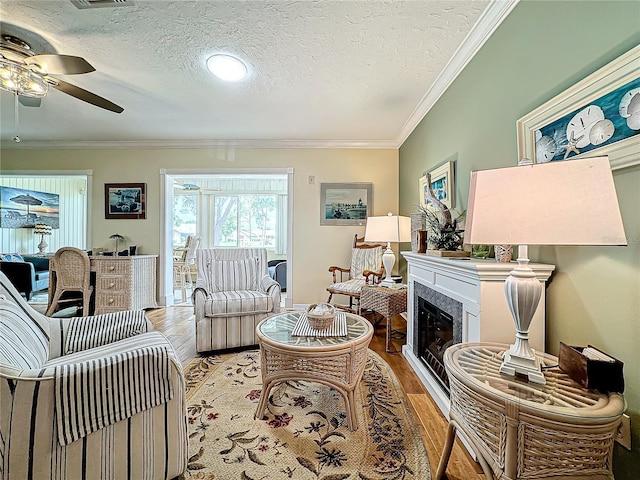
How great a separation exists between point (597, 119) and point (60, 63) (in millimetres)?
2929

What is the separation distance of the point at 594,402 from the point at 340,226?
3.43 metres

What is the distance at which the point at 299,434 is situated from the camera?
1.48 metres

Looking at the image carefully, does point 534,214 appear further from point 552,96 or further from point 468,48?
point 468,48

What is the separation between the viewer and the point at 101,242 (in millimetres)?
4242

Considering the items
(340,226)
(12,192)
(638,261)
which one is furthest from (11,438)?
(12,192)

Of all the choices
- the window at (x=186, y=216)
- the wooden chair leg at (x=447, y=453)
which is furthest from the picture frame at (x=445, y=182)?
the window at (x=186, y=216)

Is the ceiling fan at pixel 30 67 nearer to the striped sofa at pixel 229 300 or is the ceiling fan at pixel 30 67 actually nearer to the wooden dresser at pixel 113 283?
the striped sofa at pixel 229 300

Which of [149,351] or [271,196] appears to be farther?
[271,196]

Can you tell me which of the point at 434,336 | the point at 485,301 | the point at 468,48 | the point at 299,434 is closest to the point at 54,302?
the point at 299,434

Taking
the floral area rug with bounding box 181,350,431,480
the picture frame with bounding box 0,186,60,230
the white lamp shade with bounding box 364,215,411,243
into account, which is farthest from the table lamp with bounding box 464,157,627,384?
the picture frame with bounding box 0,186,60,230

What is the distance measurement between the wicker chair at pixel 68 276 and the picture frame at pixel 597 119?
4541 millimetres

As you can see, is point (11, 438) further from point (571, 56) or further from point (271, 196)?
point (271, 196)

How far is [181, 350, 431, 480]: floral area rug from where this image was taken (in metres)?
1.25

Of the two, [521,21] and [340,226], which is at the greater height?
[521,21]
